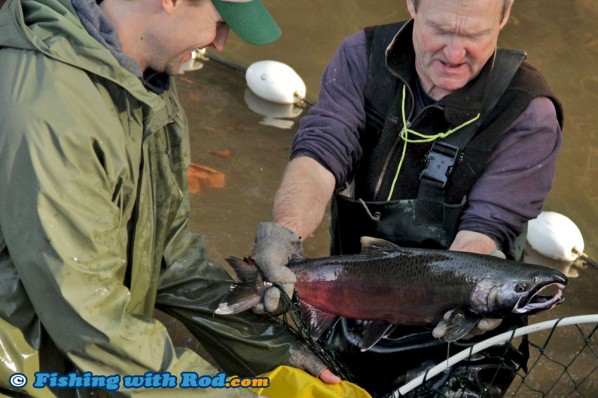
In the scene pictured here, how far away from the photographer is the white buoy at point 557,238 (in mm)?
5457

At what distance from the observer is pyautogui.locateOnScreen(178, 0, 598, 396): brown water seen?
18.1 feet

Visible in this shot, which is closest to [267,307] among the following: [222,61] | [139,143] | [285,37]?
[139,143]

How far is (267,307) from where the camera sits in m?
3.62

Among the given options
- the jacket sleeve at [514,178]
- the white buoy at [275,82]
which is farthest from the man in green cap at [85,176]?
the white buoy at [275,82]

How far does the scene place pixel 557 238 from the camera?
545cm

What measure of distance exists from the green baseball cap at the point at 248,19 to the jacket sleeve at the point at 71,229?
51cm

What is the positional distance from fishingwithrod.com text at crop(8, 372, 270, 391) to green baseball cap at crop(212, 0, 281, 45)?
3.86 ft

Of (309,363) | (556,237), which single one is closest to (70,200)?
(309,363)

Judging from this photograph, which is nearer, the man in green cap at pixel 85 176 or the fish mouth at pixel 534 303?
the man in green cap at pixel 85 176

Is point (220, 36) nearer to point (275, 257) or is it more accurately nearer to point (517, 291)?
point (275, 257)

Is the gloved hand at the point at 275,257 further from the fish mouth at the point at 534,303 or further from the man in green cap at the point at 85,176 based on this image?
the fish mouth at the point at 534,303

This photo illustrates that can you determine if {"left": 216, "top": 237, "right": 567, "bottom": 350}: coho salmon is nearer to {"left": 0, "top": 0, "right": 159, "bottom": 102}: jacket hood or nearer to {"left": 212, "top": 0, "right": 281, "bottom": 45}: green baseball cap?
{"left": 212, "top": 0, "right": 281, "bottom": 45}: green baseball cap

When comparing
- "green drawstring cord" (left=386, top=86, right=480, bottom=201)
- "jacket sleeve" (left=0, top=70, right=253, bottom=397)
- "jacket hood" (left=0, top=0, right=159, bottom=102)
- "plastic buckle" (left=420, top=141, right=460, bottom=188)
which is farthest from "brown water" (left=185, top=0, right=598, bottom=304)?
"jacket hood" (left=0, top=0, right=159, bottom=102)

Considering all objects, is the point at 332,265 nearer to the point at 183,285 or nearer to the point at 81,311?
the point at 183,285
